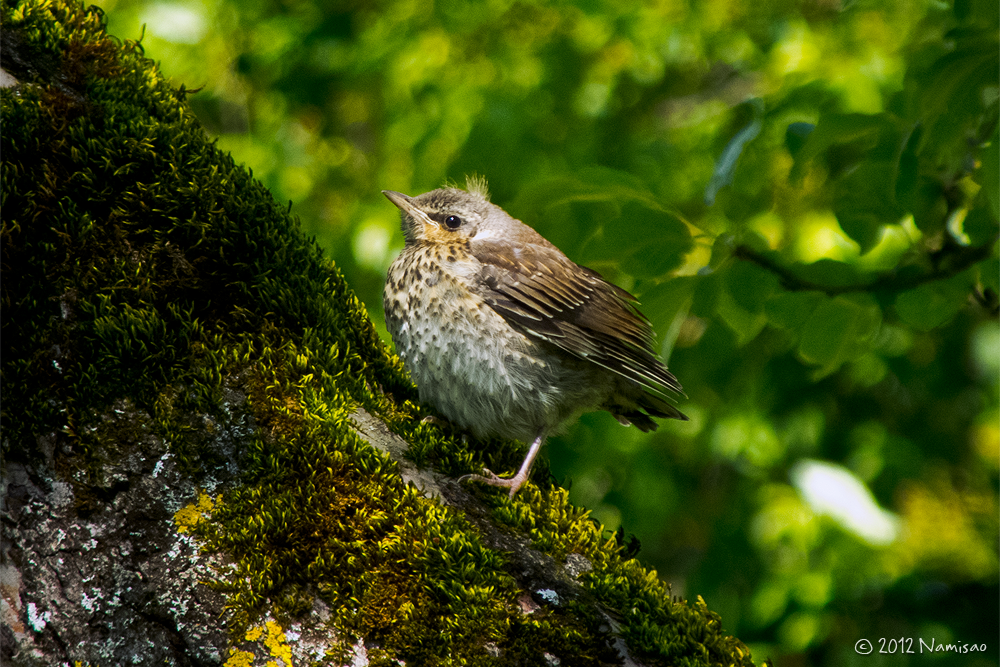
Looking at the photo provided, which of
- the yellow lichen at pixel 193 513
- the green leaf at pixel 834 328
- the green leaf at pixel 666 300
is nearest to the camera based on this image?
the yellow lichen at pixel 193 513

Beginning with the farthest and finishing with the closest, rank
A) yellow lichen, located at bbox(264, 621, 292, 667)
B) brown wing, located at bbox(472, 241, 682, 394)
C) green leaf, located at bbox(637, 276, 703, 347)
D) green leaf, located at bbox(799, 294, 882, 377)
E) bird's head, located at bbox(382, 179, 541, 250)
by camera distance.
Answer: bird's head, located at bbox(382, 179, 541, 250)
brown wing, located at bbox(472, 241, 682, 394)
green leaf, located at bbox(799, 294, 882, 377)
green leaf, located at bbox(637, 276, 703, 347)
yellow lichen, located at bbox(264, 621, 292, 667)

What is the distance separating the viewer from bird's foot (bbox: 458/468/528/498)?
2.41 m

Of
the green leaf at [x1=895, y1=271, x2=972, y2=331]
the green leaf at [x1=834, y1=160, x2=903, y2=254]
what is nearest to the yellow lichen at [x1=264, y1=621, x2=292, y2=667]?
the green leaf at [x1=834, y1=160, x2=903, y2=254]

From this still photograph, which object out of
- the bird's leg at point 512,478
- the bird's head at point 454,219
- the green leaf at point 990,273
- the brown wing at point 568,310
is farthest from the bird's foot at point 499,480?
the green leaf at point 990,273

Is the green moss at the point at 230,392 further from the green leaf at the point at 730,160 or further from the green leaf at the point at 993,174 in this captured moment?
the green leaf at the point at 993,174

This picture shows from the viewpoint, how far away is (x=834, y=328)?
9.61ft

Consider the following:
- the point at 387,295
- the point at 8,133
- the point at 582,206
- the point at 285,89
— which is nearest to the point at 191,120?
the point at 8,133

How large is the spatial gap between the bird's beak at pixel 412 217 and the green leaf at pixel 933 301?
6.41 feet

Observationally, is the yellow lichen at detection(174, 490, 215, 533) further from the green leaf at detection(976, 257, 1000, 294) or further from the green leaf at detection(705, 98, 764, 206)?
the green leaf at detection(976, 257, 1000, 294)

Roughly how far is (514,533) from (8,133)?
1.71 meters

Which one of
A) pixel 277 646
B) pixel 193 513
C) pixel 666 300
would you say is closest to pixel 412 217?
pixel 666 300

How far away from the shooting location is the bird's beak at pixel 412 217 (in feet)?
12.1

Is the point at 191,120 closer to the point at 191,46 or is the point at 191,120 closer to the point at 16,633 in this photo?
the point at 16,633

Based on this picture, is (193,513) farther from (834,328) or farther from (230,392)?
(834,328)
